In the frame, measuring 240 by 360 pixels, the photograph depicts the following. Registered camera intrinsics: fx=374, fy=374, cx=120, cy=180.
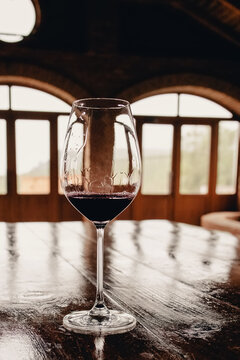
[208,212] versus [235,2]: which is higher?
[235,2]

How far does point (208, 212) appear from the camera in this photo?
23.3 feet

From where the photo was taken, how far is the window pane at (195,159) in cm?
681

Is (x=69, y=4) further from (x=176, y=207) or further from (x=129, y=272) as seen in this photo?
(x=129, y=272)

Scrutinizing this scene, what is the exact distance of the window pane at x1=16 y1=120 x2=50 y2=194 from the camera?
19.9 ft

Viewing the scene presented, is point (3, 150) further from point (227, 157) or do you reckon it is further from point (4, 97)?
point (227, 157)

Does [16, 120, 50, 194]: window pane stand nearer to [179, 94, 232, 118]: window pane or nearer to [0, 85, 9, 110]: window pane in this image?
[0, 85, 9, 110]: window pane

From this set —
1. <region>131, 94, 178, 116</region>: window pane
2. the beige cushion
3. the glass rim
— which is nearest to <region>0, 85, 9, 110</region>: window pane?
<region>131, 94, 178, 116</region>: window pane

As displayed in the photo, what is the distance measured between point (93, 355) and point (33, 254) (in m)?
0.70

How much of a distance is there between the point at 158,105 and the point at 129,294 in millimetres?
6084

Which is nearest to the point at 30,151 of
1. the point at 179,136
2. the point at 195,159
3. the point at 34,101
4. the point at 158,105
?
the point at 34,101

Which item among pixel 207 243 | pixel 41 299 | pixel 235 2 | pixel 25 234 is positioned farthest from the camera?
pixel 235 2

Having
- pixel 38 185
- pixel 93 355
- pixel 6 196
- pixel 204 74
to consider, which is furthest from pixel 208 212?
pixel 93 355

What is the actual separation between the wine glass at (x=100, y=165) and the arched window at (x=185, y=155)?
19.5 ft

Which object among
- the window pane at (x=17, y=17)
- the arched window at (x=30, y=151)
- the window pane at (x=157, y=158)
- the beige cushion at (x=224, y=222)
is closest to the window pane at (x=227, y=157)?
the beige cushion at (x=224, y=222)
